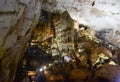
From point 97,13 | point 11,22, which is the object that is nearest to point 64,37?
point 97,13

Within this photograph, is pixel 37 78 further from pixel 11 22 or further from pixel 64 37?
pixel 11 22

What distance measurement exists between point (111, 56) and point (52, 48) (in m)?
3.12

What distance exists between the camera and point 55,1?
31.5ft

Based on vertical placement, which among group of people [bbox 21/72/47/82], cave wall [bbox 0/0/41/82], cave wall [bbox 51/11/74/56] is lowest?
group of people [bbox 21/72/47/82]

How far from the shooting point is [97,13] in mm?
9867

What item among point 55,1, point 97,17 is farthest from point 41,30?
point 97,17

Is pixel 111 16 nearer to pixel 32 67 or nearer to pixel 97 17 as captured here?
pixel 97 17

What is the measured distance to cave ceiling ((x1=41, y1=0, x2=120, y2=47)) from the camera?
9.27 meters

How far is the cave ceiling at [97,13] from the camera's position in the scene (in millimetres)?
9270

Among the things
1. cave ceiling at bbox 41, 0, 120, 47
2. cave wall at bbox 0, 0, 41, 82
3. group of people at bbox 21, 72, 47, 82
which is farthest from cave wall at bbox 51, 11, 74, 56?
cave wall at bbox 0, 0, 41, 82

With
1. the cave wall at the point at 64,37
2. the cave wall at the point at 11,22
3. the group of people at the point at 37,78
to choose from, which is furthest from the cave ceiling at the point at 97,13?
the cave wall at the point at 11,22

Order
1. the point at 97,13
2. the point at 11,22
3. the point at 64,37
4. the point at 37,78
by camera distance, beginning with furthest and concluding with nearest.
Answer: the point at 64,37 < the point at 97,13 < the point at 37,78 < the point at 11,22

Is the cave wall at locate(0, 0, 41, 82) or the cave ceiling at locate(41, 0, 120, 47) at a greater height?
the cave wall at locate(0, 0, 41, 82)

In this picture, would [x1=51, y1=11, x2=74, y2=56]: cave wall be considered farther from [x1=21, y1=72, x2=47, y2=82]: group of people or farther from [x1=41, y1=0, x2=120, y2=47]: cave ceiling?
[x1=21, y1=72, x2=47, y2=82]: group of people
